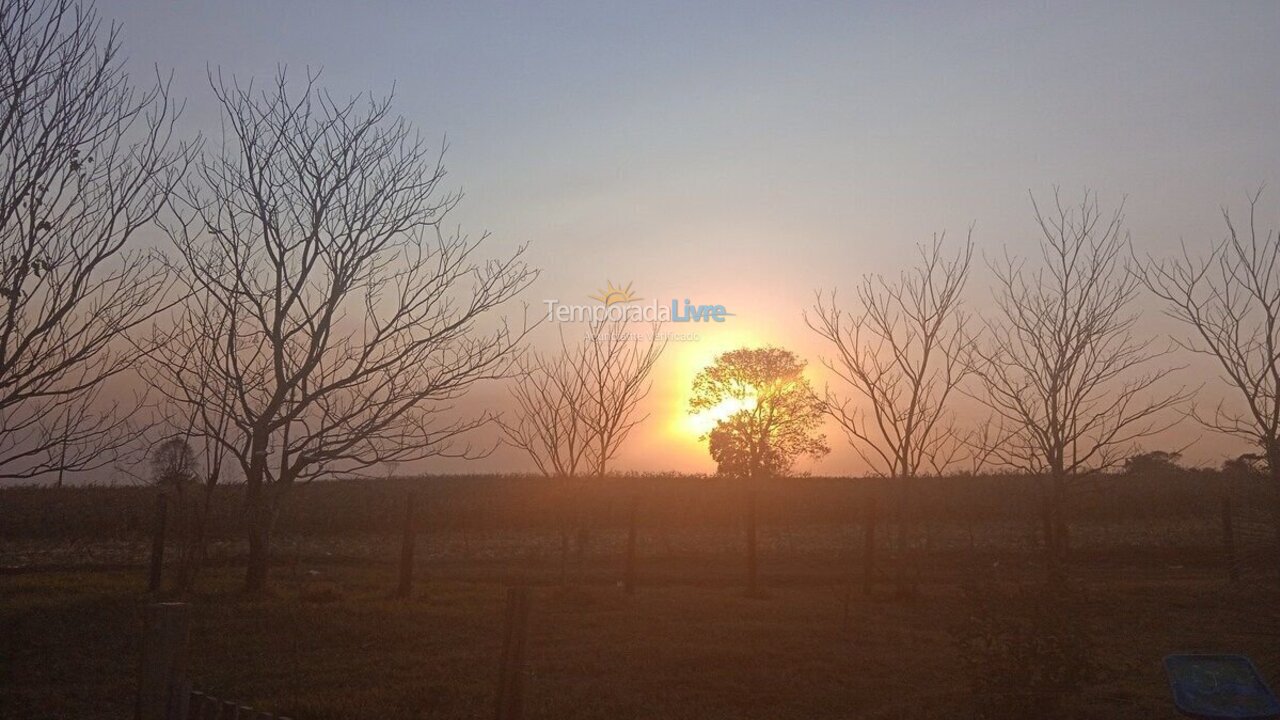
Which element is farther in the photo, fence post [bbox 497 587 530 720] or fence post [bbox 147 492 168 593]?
fence post [bbox 147 492 168 593]

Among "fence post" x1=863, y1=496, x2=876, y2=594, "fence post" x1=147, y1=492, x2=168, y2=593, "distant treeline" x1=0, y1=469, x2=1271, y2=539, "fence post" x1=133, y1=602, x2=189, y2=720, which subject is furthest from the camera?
"distant treeline" x1=0, y1=469, x2=1271, y2=539

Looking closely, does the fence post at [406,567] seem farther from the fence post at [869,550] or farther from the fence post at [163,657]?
the fence post at [163,657]

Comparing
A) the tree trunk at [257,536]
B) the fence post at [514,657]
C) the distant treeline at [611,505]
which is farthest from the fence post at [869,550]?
the distant treeline at [611,505]

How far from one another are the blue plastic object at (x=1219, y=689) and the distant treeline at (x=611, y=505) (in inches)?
862

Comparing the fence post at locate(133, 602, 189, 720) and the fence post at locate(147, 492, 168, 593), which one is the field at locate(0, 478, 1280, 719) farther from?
the fence post at locate(133, 602, 189, 720)

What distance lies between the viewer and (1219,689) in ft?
23.0

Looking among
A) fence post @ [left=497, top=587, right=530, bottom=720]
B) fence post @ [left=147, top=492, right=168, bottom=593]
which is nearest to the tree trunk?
fence post @ [left=147, top=492, right=168, bottom=593]

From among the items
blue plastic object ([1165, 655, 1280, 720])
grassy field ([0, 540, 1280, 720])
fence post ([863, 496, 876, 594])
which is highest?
fence post ([863, 496, 876, 594])

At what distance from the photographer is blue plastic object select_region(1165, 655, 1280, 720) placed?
6.77 metres

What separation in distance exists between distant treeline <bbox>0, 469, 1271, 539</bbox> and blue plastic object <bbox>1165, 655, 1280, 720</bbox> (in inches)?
862

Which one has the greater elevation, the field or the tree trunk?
the tree trunk

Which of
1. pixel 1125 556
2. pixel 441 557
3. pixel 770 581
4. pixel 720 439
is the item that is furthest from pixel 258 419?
pixel 720 439

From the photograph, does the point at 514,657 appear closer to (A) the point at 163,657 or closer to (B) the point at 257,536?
(A) the point at 163,657

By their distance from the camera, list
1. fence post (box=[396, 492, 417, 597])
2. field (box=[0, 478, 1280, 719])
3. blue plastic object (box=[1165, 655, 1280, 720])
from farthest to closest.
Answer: fence post (box=[396, 492, 417, 597]) → field (box=[0, 478, 1280, 719]) → blue plastic object (box=[1165, 655, 1280, 720])
